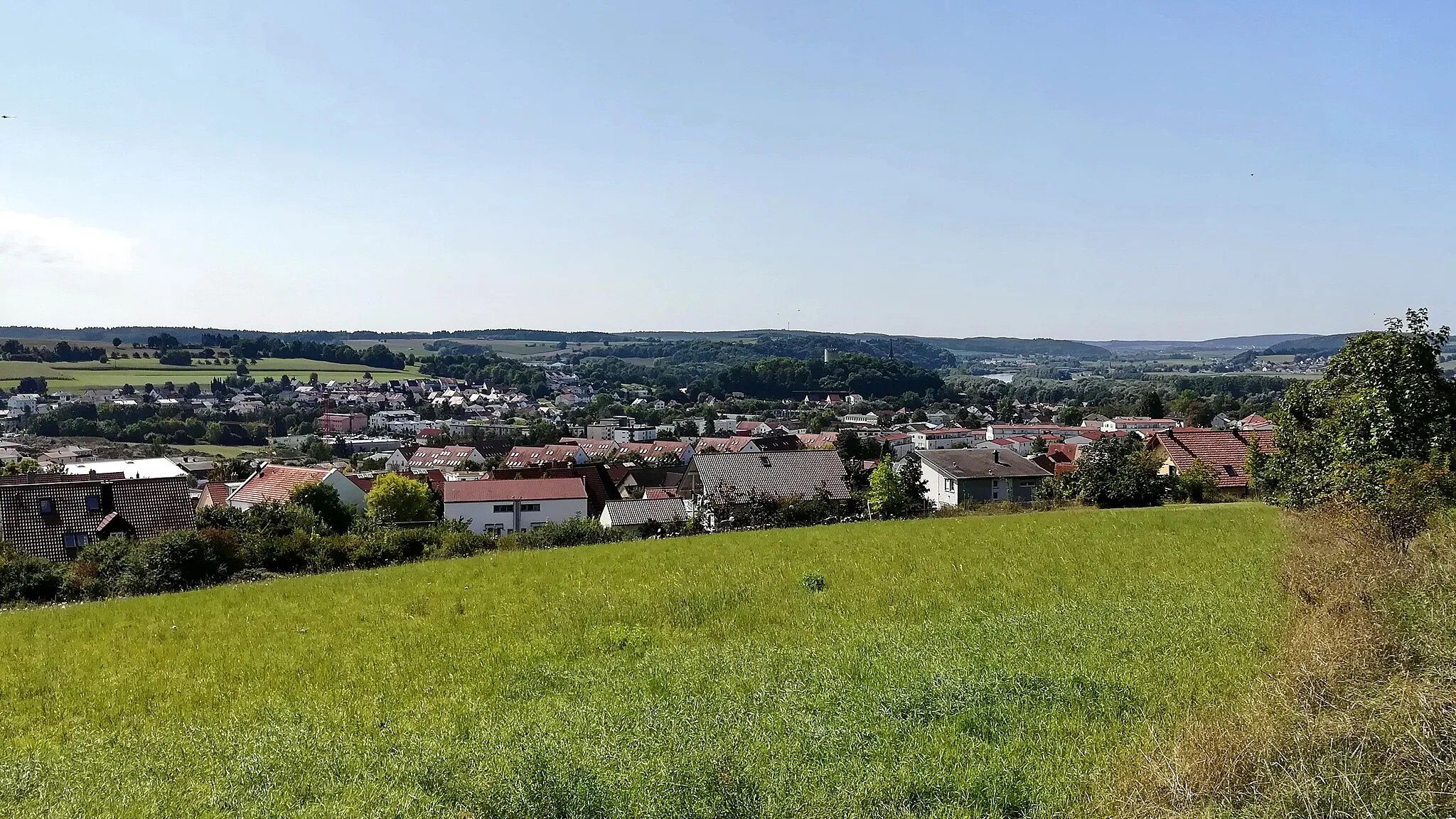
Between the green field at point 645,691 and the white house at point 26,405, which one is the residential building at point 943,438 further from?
the white house at point 26,405

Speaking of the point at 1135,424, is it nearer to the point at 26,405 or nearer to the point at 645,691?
the point at 645,691

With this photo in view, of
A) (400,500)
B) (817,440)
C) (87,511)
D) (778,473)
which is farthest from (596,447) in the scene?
(87,511)

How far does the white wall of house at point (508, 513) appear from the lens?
4434 cm

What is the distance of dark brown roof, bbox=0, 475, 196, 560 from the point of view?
86.6 ft

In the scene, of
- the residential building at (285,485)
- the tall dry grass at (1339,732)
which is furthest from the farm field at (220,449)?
the tall dry grass at (1339,732)

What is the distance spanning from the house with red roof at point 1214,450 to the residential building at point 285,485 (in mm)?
40625

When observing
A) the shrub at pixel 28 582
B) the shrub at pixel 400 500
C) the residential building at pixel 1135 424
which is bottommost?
the residential building at pixel 1135 424

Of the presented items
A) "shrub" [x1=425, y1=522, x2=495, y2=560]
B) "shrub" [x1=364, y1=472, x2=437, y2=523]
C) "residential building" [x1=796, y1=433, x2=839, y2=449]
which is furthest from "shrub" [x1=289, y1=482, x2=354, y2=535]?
"residential building" [x1=796, y1=433, x2=839, y2=449]

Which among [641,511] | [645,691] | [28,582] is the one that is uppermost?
[645,691]

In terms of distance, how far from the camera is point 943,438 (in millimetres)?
113000

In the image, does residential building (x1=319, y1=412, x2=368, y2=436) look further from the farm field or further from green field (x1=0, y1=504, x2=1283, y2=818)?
green field (x1=0, y1=504, x2=1283, y2=818)

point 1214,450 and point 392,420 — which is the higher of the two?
point 1214,450

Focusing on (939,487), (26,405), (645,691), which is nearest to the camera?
(645,691)

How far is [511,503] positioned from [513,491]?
679 mm
